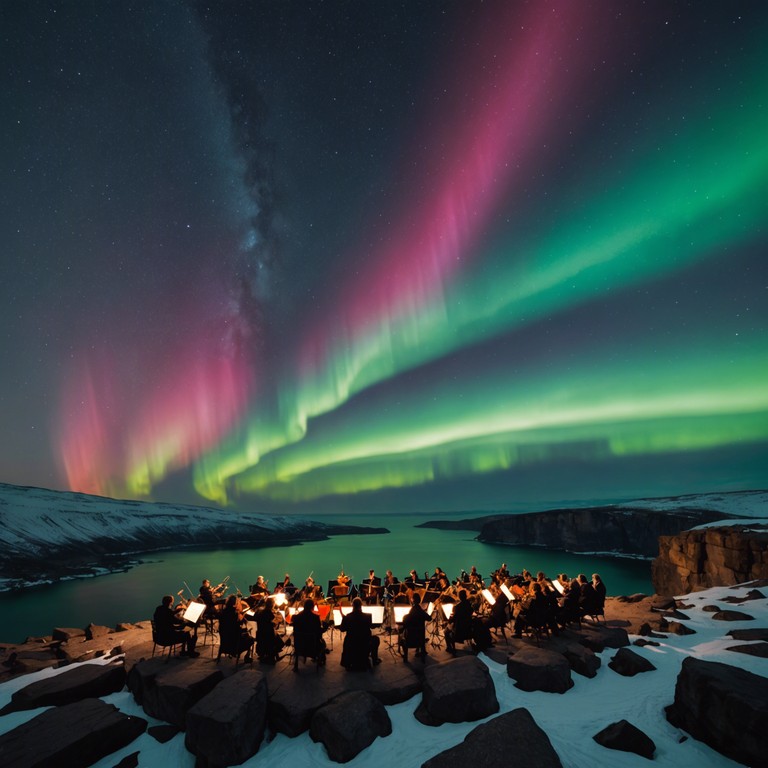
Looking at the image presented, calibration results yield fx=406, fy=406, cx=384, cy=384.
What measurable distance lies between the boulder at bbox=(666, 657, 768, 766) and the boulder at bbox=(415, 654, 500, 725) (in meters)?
3.22

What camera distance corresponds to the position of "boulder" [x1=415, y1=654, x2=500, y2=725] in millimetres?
7812

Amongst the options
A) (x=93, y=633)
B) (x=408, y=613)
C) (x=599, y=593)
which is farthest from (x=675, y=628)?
(x=93, y=633)

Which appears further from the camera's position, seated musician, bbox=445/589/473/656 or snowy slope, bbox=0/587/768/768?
seated musician, bbox=445/589/473/656

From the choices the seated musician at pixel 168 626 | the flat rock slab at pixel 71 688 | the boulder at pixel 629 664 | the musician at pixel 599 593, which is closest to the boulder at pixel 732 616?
the musician at pixel 599 593

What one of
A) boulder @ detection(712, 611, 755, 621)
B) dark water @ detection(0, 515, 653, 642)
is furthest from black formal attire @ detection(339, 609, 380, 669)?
dark water @ detection(0, 515, 653, 642)

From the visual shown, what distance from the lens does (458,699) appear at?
7867mm

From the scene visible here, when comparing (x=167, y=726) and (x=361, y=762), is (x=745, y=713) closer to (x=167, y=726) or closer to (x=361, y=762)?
(x=361, y=762)

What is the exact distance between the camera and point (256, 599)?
43.5 feet

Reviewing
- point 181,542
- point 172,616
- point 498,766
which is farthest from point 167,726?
point 181,542

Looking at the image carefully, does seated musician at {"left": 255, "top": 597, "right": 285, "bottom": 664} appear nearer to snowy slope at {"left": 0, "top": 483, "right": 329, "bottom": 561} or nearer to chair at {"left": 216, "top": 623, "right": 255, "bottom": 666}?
chair at {"left": 216, "top": 623, "right": 255, "bottom": 666}

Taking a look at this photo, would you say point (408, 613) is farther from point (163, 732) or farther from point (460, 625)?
point (163, 732)

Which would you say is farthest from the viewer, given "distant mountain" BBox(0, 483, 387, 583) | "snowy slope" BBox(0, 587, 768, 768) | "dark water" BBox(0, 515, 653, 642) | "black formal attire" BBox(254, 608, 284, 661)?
"distant mountain" BBox(0, 483, 387, 583)

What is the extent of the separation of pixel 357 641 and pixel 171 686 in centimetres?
404

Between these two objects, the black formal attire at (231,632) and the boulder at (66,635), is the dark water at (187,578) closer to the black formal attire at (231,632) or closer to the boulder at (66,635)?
the boulder at (66,635)
